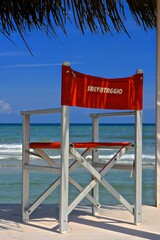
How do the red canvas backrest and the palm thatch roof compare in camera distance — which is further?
the palm thatch roof

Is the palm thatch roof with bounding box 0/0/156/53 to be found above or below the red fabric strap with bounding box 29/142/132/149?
above

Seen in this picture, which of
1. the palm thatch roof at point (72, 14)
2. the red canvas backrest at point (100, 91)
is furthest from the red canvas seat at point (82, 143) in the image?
the palm thatch roof at point (72, 14)

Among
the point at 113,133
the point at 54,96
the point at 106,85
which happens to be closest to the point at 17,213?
the point at 106,85

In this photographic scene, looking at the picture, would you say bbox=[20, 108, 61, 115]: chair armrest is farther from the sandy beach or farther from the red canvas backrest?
the sandy beach

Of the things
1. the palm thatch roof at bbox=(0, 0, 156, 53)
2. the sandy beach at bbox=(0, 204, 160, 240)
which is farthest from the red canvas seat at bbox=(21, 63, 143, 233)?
the palm thatch roof at bbox=(0, 0, 156, 53)

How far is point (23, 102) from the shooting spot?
33.8m

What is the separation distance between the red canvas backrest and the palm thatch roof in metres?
1.33

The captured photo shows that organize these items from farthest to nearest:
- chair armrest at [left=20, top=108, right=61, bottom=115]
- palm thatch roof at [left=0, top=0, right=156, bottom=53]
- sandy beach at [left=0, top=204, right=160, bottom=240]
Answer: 1. palm thatch roof at [left=0, top=0, right=156, bottom=53]
2. chair armrest at [left=20, top=108, right=61, bottom=115]
3. sandy beach at [left=0, top=204, right=160, bottom=240]

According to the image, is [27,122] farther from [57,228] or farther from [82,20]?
[82,20]

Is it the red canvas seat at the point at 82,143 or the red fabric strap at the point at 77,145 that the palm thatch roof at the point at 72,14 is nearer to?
the red canvas seat at the point at 82,143

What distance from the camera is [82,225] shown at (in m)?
3.99

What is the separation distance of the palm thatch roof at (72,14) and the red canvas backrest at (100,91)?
133 centimetres

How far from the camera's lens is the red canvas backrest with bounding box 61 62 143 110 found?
3.68 metres

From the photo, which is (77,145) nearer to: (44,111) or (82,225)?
(44,111)
